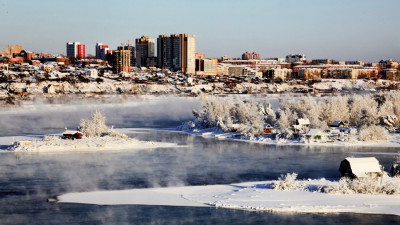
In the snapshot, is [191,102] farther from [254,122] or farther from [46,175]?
[46,175]

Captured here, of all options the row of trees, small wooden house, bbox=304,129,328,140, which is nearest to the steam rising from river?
the row of trees

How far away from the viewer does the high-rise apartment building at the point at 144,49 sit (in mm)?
149000

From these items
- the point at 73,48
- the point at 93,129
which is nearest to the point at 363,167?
the point at 93,129

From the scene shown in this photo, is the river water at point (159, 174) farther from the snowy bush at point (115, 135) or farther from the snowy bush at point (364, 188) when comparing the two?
the snowy bush at point (364, 188)

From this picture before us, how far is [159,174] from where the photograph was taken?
18594mm

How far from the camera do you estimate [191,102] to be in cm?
6069

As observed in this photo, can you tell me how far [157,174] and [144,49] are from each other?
135 meters

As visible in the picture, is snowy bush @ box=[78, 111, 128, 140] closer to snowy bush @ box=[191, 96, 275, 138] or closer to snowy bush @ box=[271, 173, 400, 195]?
snowy bush @ box=[191, 96, 275, 138]

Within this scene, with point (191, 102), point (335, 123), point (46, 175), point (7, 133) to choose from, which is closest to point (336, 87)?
point (191, 102)

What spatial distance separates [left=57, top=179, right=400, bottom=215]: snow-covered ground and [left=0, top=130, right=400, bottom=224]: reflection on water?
470 mm

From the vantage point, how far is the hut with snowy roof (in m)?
16.8

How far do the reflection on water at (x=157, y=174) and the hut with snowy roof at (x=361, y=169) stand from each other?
4.01 ft

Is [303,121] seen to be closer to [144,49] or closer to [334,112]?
[334,112]

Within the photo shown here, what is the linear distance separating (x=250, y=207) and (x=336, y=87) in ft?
291
